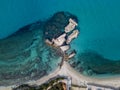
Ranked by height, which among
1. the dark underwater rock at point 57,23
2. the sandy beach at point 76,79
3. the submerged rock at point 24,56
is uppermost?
the dark underwater rock at point 57,23

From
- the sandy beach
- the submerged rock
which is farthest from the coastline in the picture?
the submerged rock

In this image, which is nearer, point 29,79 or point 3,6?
point 29,79

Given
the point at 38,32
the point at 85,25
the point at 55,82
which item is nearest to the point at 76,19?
the point at 85,25

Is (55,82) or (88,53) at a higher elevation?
Answer: (88,53)

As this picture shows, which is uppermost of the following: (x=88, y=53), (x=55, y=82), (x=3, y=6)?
(x=3, y=6)

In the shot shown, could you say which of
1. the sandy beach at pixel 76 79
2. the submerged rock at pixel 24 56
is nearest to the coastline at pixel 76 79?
the sandy beach at pixel 76 79

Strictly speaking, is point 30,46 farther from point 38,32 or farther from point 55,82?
point 55,82

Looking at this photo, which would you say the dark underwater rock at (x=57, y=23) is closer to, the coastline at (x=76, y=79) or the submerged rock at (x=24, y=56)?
the submerged rock at (x=24, y=56)

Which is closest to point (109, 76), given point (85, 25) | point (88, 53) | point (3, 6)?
point (88, 53)
